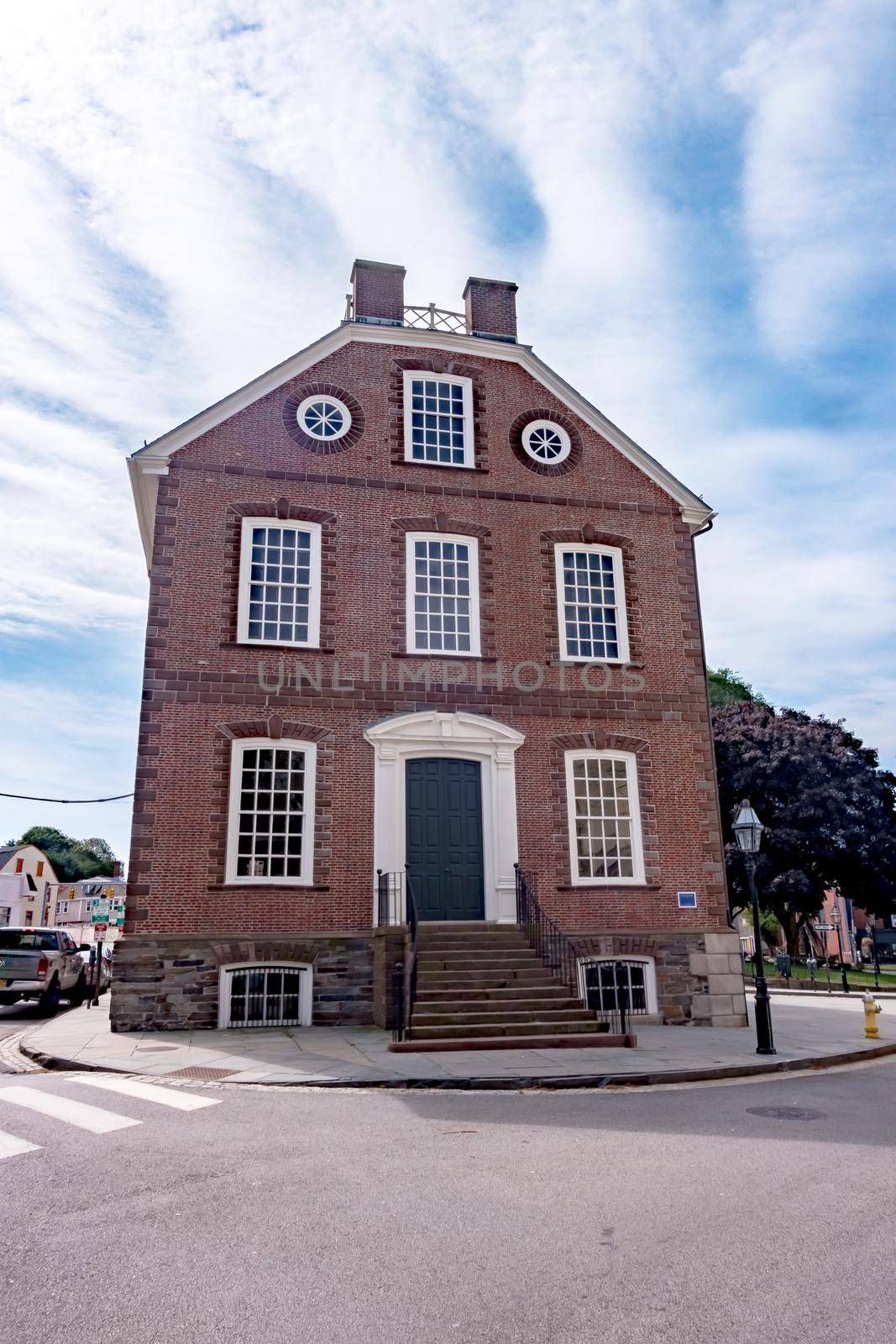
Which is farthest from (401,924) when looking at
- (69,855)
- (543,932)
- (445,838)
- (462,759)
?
(69,855)

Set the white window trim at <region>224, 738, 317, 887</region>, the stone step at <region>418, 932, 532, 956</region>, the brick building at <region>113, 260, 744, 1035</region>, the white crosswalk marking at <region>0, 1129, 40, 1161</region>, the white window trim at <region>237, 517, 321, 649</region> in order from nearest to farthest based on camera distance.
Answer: the white crosswalk marking at <region>0, 1129, 40, 1161</region>
the stone step at <region>418, 932, 532, 956</region>
the brick building at <region>113, 260, 744, 1035</region>
the white window trim at <region>224, 738, 317, 887</region>
the white window trim at <region>237, 517, 321, 649</region>

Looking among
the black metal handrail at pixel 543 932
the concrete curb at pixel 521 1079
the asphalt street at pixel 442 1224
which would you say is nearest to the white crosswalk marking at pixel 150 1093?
the asphalt street at pixel 442 1224

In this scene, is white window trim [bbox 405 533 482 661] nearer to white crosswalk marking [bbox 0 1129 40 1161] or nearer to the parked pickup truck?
the parked pickup truck

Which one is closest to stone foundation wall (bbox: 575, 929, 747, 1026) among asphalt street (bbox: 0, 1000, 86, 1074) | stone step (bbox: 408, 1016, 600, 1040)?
stone step (bbox: 408, 1016, 600, 1040)

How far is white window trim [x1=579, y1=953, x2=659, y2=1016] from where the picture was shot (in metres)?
16.3

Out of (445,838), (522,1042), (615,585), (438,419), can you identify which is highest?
(438,419)

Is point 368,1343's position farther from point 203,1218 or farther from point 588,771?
point 588,771

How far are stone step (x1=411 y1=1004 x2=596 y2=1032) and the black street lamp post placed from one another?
7.20ft

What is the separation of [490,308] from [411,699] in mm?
9011

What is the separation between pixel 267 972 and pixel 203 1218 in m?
10.2

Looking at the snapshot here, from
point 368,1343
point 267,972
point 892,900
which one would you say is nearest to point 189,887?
point 267,972

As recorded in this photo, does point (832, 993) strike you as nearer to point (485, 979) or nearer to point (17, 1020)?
point (485, 979)

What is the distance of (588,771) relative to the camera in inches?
690

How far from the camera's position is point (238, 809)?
1571 cm
